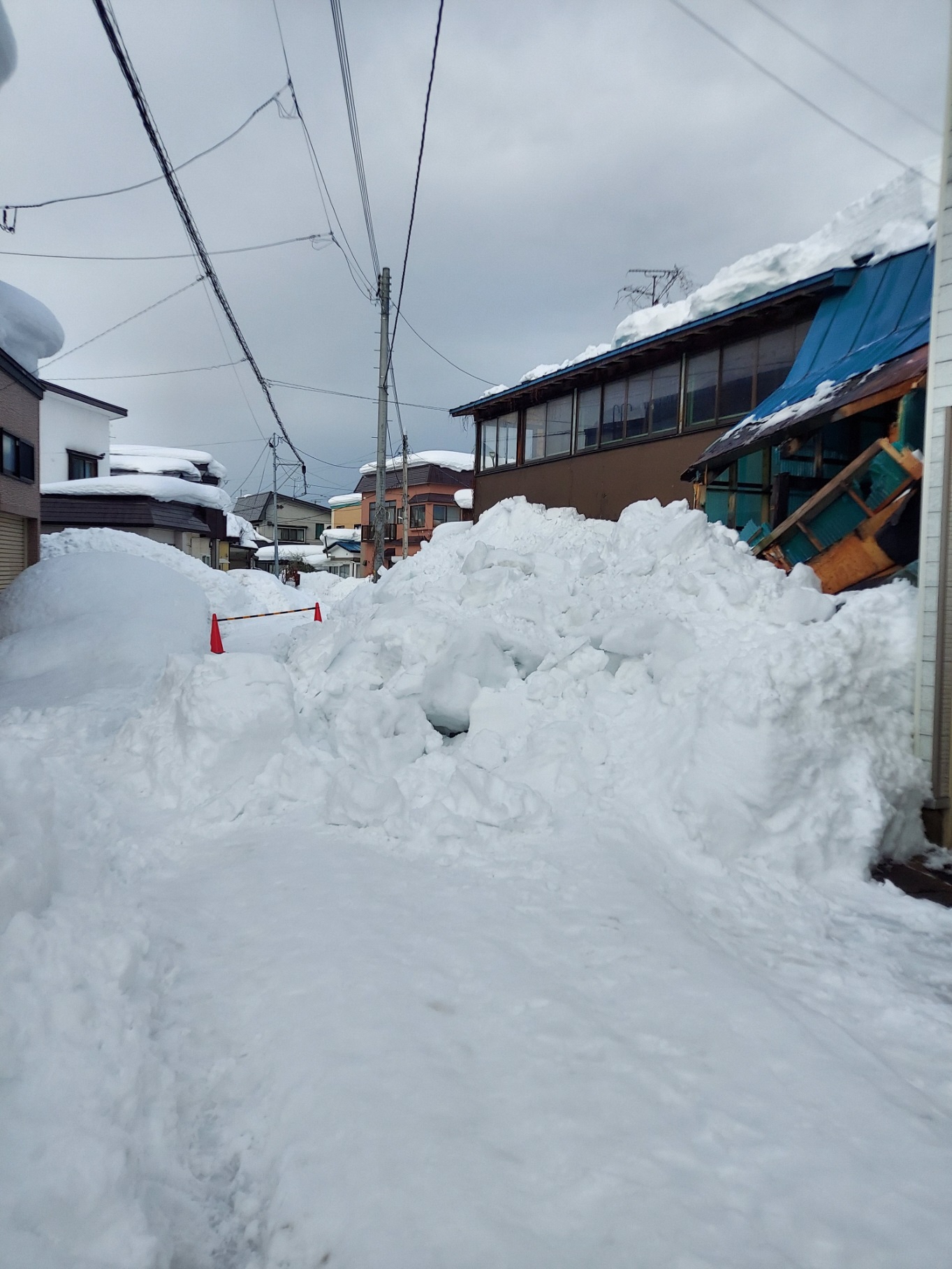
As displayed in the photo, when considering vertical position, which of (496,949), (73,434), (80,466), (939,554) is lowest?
(496,949)

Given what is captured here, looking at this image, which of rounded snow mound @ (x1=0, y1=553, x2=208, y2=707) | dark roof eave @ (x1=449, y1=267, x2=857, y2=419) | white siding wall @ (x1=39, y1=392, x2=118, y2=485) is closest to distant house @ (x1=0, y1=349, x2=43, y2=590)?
rounded snow mound @ (x1=0, y1=553, x2=208, y2=707)

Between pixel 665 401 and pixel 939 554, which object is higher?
pixel 665 401

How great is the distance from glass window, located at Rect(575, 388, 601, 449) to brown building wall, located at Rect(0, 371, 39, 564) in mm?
10943

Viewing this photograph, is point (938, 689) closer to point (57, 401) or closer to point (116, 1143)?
point (116, 1143)

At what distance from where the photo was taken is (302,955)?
3.54 metres

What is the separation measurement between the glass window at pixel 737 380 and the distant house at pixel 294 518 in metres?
50.2

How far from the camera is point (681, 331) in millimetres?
10836

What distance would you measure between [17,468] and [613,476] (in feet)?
38.5

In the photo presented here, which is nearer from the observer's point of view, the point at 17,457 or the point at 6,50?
the point at 6,50

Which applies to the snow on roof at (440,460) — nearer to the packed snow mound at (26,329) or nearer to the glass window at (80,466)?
the glass window at (80,466)

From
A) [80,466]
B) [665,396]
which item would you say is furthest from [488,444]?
[80,466]

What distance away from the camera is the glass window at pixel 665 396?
11.5m

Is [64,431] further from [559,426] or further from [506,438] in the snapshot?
[559,426]

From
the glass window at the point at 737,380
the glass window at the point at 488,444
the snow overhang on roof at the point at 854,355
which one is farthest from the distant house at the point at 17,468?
the glass window at the point at 737,380
